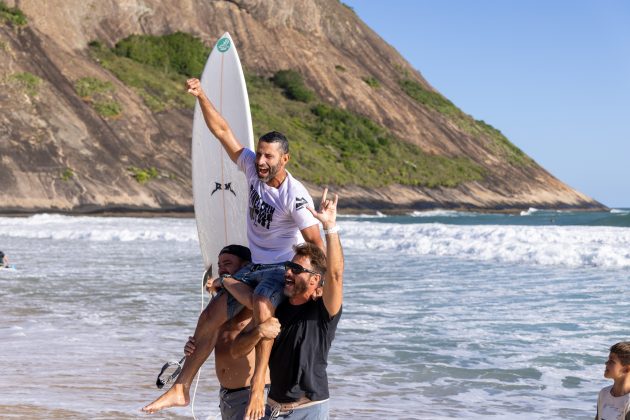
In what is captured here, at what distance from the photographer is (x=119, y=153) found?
45.4 m

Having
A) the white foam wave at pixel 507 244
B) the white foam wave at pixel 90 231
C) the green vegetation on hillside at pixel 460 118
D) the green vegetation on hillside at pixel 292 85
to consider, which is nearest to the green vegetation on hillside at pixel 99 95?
the white foam wave at pixel 90 231

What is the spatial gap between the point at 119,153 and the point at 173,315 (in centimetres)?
3609

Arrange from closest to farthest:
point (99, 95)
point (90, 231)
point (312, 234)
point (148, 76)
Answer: point (312, 234), point (90, 231), point (99, 95), point (148, 76)

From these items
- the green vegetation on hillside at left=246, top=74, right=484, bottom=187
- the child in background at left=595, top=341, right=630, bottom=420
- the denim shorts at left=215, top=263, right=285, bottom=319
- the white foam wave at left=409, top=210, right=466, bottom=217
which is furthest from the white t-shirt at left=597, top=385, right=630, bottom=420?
the white foam wave at left=409, top=210, right=466, bottom=217

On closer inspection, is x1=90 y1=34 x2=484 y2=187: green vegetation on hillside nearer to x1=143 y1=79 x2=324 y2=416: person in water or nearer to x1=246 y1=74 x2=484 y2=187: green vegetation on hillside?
x1=246 y1=74 x2=484 y2=187: green vegetation on hillside

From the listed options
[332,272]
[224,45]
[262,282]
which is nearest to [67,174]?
[224,45]

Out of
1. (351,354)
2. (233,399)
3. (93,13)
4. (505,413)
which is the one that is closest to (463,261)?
(351,354)

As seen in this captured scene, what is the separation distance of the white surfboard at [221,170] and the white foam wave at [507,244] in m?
11.3

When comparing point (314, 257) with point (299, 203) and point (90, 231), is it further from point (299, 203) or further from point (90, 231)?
point (90, 231)

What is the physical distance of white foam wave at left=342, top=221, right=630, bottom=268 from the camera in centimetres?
1761

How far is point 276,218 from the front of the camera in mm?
4379

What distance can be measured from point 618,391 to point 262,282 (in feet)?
4.95

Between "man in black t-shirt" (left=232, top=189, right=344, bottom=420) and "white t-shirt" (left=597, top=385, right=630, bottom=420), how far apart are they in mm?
1110

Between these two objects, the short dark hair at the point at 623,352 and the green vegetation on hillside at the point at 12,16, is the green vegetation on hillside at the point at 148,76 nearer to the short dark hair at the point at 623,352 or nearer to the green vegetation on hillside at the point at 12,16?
the green vegetation on hillside at the point at 12,16
